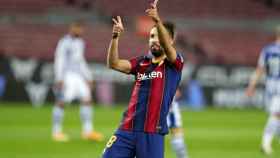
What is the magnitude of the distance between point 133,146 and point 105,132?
30.4 feet

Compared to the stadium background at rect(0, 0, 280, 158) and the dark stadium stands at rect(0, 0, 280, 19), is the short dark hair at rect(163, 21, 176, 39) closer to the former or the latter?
the stadium background at rect(0, 0, 280, 158)

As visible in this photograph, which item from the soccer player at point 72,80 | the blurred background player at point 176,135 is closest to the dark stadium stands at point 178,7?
the soccer player at point 72,80

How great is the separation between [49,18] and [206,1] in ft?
21.8

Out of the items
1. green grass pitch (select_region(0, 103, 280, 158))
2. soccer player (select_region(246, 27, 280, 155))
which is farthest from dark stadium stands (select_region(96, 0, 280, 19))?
soccer player (select_region(246, 27, 280, 155))

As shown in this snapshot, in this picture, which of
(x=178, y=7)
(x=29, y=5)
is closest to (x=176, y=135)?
(x=29, y=5)

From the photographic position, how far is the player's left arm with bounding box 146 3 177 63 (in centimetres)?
674

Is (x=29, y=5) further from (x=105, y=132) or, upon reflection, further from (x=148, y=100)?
(x=148, y=100)

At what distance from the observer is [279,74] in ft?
45.0

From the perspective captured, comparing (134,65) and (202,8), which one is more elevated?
(134,65)

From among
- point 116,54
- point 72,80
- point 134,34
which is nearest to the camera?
point 116,54

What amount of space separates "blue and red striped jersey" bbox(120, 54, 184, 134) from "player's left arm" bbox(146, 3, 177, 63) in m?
0.15

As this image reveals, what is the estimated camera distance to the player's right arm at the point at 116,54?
6953 mm

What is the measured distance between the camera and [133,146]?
715 centimetres

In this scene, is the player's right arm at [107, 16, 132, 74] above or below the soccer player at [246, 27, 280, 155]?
above
